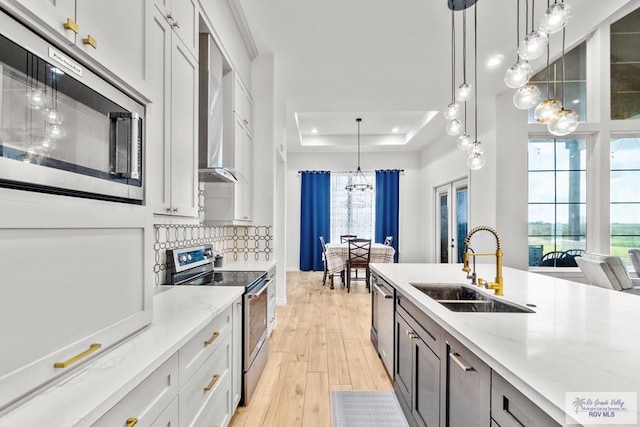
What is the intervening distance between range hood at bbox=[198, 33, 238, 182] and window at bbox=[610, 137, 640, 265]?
532 centimetres

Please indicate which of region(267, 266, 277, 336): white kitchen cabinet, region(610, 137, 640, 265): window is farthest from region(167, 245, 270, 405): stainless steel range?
region(610, 137, 640, 265): window

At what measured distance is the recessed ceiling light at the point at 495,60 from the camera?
3391 mm

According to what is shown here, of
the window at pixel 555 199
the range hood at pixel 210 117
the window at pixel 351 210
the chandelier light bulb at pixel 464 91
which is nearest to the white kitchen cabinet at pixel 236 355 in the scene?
the range hood at pixel 210 117

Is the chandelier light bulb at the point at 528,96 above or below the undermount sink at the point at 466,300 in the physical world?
above

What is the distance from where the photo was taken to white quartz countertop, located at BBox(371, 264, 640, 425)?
724mm

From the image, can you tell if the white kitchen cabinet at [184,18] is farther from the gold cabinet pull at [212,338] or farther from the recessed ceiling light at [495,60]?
the recessed ceiling light at [495,60]

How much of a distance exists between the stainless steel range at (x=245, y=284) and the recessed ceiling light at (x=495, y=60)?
3541mm

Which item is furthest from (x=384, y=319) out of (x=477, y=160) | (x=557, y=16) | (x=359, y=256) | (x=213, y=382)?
(x=359, y=256)

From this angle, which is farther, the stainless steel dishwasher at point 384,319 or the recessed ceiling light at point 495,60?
the recessed ceiling light at point 495,60

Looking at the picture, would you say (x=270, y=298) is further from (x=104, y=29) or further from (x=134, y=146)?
(x=104, y=29)

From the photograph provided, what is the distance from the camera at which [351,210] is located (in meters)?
7.64

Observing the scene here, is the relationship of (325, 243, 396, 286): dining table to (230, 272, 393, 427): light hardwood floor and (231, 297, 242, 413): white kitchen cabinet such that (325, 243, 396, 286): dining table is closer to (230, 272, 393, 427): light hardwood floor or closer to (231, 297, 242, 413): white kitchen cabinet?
(230, 272, 393, 427): light hardwood floor

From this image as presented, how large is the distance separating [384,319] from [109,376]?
2.02 m

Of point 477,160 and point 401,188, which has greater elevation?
point 401,188
